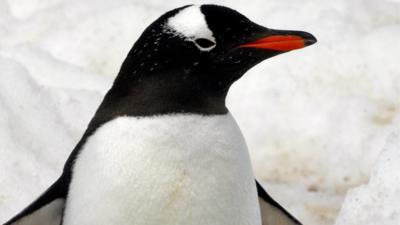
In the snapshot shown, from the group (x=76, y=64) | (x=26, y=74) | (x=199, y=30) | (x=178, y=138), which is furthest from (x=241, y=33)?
(x=76, y=64)

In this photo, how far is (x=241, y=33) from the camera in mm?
2064

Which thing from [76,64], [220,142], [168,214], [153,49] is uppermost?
[153,49]

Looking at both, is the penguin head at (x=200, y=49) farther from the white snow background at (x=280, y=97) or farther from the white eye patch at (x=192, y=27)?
the white snow background at (x=280, y=97)

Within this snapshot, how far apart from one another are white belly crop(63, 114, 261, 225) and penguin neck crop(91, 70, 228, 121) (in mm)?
16

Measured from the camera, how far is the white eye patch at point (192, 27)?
2.01 m

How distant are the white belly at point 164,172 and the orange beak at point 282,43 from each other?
0.16m

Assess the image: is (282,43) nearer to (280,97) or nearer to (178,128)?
(178,128)

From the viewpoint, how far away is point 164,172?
6.68 feet

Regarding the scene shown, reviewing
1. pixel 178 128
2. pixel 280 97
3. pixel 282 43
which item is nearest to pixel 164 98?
pixel 178 128

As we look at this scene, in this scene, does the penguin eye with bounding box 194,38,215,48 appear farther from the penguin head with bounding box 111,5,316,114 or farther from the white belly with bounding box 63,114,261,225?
the white belly with bounding box 63,114,261,225

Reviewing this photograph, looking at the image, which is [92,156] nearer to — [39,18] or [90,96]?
[90,96]

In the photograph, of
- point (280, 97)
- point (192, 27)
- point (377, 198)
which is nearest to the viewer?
point (192, 27)

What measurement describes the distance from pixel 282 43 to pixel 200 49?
0.16m

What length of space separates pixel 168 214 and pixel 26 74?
152 cm
